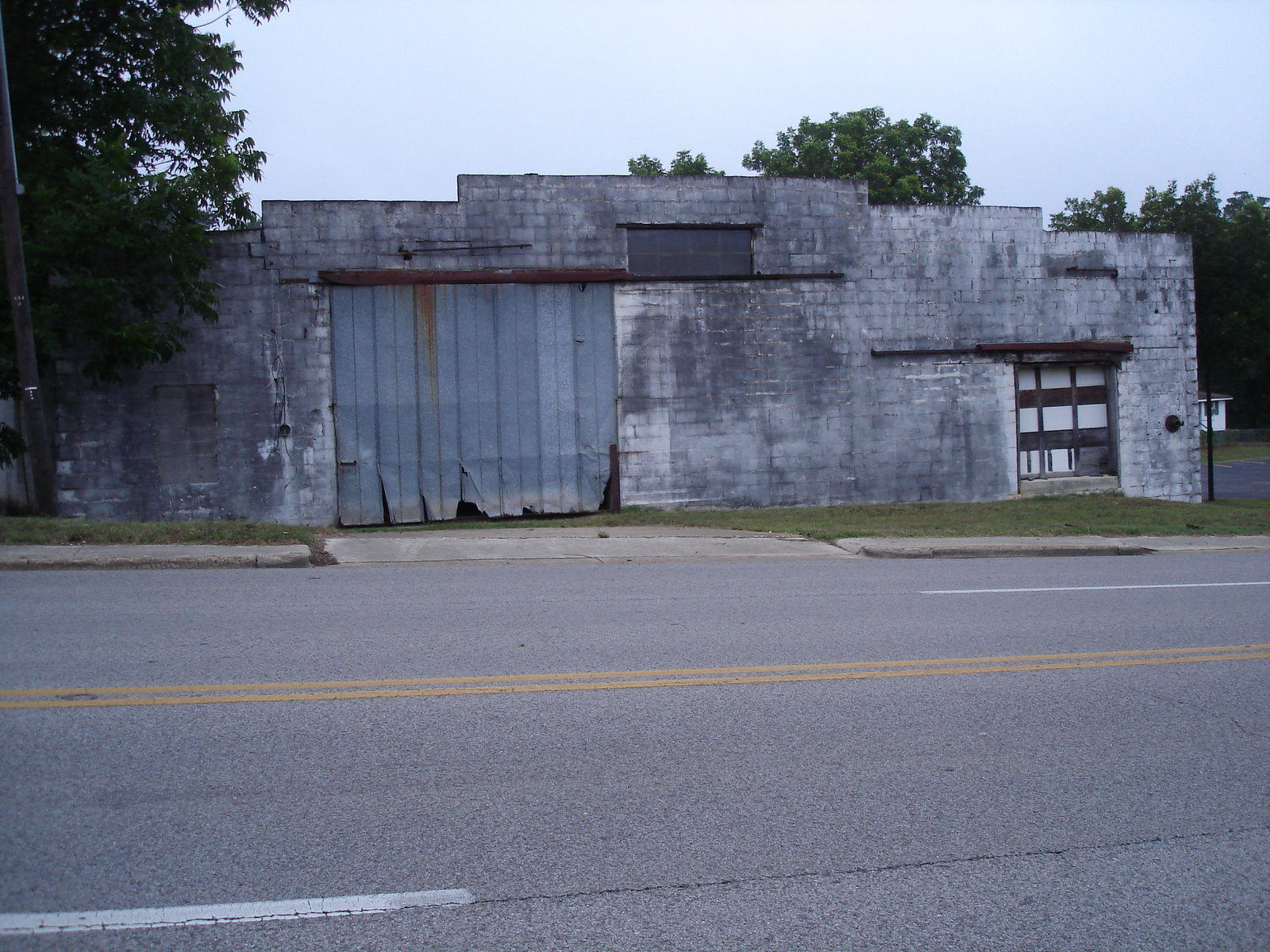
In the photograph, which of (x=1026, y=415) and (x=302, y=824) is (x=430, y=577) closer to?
(x=302, y=824)

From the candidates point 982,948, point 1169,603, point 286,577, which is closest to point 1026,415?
point 1169,603

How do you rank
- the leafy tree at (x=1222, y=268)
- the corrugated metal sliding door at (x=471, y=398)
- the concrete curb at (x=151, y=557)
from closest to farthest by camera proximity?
the concrete curb at (x=151, y=557) → the corrugated metal sliding door at (x=471, y=398) → the leafy tree at (x=1222, y=268)

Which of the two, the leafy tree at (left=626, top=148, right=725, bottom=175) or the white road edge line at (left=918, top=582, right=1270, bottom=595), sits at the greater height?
the leafy tree at (left=626, top=148, right=725, bottom=175)

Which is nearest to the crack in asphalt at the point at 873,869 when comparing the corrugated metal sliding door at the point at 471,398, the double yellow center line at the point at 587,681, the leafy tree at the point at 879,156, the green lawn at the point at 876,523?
the double yellow center line at the point at 587,681

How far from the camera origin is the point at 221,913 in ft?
11.8

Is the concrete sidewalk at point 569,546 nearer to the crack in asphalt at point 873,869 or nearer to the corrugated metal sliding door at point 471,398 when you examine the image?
the corrugated metal sliding door at point 471,398

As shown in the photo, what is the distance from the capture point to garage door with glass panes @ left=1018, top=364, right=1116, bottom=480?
19719mm

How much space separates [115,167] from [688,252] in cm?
917

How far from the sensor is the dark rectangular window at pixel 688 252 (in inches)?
691

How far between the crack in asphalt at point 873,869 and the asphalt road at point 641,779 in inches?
0.6

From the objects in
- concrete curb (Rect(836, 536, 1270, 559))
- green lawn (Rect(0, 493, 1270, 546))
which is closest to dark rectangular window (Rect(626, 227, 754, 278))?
green lawn (Rect(0, 493, 1270, 546))

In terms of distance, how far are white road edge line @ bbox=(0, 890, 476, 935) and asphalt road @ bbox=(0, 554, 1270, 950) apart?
0.05 m

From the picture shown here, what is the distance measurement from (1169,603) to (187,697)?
28.7ft

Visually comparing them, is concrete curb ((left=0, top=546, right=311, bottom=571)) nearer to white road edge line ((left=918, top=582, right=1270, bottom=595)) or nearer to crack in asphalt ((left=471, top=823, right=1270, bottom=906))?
white road edge line ((left=918, top=582, right=1270, bottom=595))
